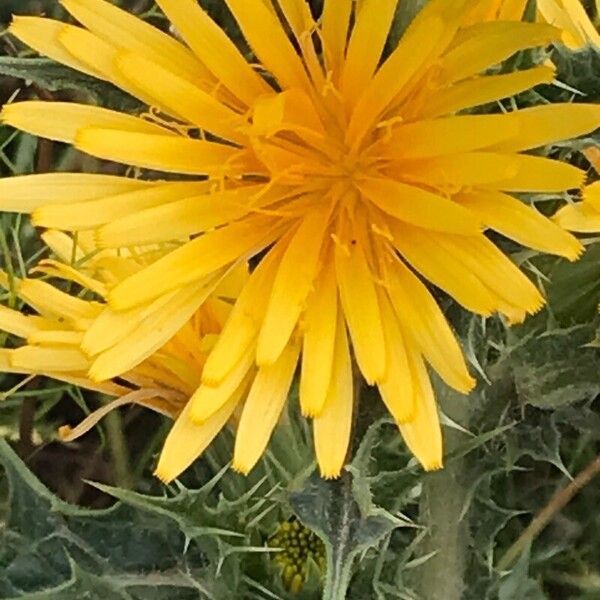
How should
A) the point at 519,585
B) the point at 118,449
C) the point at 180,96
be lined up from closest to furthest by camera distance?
the point at 180,96 < the point at 519,585 < the point at 118,449

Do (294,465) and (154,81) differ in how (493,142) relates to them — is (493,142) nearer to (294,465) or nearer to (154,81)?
(154,81)

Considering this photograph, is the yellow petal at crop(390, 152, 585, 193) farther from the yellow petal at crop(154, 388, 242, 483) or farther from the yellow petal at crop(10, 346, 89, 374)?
the yellow petal at crop(10, 346, 89, 374)

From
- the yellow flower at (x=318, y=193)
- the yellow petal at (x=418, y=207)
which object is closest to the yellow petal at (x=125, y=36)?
the yellow flower at (x=318, y=193)

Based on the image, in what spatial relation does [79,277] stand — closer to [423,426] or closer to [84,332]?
[84,332]

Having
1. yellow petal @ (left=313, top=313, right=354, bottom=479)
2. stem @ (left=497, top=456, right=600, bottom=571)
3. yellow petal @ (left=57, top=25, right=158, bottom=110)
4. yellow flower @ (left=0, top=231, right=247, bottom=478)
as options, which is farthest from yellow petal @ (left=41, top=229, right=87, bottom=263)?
stem @ (left=497, top=456, right=600, bottom=571)

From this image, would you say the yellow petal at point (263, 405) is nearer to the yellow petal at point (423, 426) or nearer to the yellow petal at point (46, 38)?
the yellow petal at point (423, 426)

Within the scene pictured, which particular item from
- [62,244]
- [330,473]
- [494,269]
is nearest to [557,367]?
[494,269]

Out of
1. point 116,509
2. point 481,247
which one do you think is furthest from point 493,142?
point 116,509

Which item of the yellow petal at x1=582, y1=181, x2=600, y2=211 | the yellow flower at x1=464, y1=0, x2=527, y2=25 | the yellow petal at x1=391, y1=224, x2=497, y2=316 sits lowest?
the yellow petal at x1=391, y1=224, x2=497, y2=316
